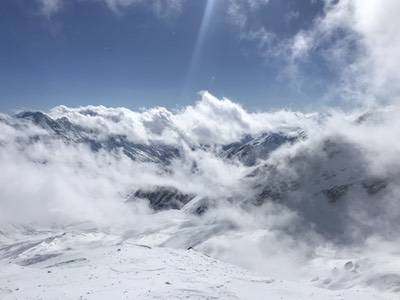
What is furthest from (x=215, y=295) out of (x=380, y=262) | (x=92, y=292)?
(x=380, y=262)

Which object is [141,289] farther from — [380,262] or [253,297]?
[380,262]

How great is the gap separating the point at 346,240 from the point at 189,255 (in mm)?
134293

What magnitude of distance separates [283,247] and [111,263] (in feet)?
481

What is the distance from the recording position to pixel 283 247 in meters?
192

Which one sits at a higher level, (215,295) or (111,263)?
(111,263)

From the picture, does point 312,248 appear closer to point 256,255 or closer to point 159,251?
point 256,255

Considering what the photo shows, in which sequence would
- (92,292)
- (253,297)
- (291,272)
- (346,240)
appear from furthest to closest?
(346,240)
(291,272)
(253,297)
(92,292)

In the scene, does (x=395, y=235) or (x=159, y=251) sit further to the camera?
(x=395, y=235)

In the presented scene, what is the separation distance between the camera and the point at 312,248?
183500 millimetres

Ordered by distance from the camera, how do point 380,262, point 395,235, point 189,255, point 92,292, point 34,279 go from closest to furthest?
A: point 92,292 → point 34,279 → point 189,255 → point 380,262 → point 395,235

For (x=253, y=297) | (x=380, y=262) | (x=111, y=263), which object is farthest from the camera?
(x=380, y=262)

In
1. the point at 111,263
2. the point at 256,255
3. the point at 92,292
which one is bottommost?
the point at 92,292

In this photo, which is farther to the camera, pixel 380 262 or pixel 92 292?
pixel 380 262

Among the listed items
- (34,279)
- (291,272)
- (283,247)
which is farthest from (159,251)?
(283,247)
